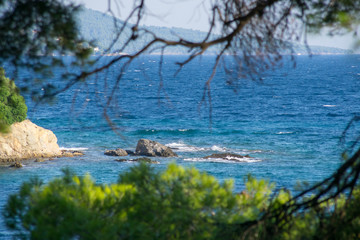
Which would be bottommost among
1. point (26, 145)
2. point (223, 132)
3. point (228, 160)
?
point (223, 132)

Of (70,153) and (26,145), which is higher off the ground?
(26,145)

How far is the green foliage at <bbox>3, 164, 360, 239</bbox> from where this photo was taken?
462 cm

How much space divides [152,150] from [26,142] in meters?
8.42

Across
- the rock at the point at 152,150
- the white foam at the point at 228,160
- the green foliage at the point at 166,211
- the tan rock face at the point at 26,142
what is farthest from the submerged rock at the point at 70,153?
the green foliage at the point at 166,211

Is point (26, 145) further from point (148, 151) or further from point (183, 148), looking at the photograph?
point (183, 148)

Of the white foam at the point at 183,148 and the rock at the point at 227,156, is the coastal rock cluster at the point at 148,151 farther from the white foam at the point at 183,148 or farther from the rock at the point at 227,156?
the rock at the point at 227,156

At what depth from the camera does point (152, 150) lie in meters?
31.5

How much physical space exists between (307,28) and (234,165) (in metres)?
24.4

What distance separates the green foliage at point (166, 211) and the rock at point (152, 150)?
2559 centimetres

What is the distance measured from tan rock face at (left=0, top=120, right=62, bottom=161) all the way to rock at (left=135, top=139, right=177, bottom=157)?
19.7 feet

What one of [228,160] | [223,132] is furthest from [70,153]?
[223,132]

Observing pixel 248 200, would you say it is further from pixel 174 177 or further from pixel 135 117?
pixel 135 117

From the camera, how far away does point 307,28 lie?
18.1 ft

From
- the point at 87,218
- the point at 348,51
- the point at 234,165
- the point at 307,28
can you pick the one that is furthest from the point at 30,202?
the point at 234,165
